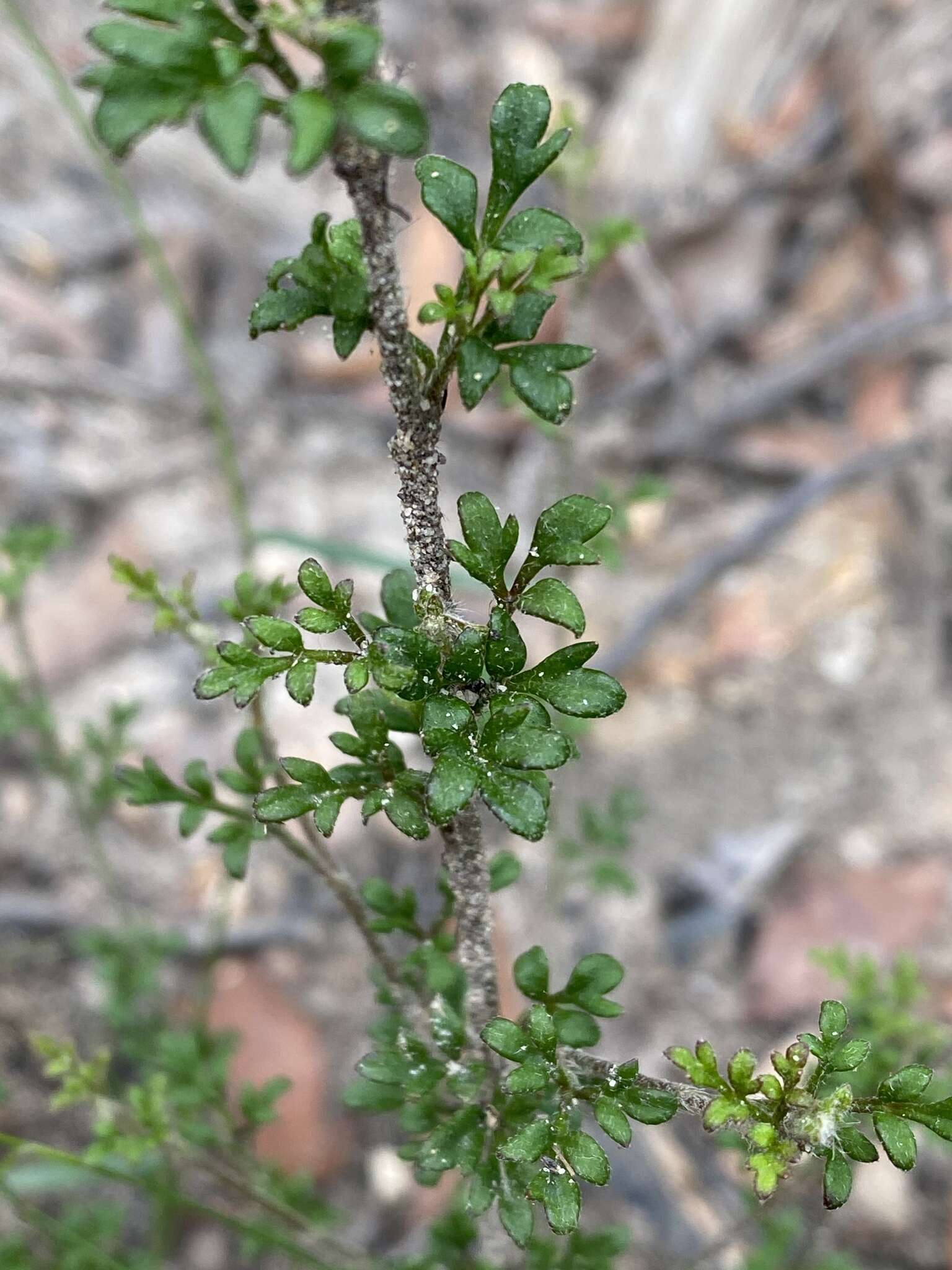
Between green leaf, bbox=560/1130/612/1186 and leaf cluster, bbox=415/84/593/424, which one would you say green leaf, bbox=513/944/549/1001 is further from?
leaf cluster, bbox=415/84/593/424

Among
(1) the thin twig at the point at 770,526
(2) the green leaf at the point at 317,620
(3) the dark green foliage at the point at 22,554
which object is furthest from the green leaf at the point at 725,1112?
(1) the thin twig at the point at 770,526

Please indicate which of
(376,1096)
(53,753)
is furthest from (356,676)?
(53,753)

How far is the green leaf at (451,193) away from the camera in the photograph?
0.85m

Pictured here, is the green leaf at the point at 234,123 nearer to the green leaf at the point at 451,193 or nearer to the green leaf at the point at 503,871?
the green leaf at the point at 451,193

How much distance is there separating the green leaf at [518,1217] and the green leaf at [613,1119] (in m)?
0.15

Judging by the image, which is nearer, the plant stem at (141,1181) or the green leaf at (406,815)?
the green leaf at (406,815)

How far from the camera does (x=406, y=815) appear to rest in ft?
3.15

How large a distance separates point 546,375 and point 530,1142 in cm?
68

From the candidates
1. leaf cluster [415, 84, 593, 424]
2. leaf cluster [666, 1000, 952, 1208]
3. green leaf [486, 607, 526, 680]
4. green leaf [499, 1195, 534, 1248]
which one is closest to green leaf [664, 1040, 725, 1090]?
leaf cluster [666, 1000, 952, 1208]

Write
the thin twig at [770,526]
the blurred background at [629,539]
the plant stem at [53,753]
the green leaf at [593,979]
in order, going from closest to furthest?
the green leaf at [593,979] < the plant stem at [53,753] < the blurred background at [629,539] < the thin twig at [770,526]

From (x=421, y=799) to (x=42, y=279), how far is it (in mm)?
3667

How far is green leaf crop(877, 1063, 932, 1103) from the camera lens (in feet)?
3.10

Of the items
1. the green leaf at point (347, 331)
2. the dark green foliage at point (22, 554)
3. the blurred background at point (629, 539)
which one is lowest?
the green leaf at point (347, 331)

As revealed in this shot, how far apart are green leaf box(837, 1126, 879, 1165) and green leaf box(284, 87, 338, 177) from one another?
2.84 ft
